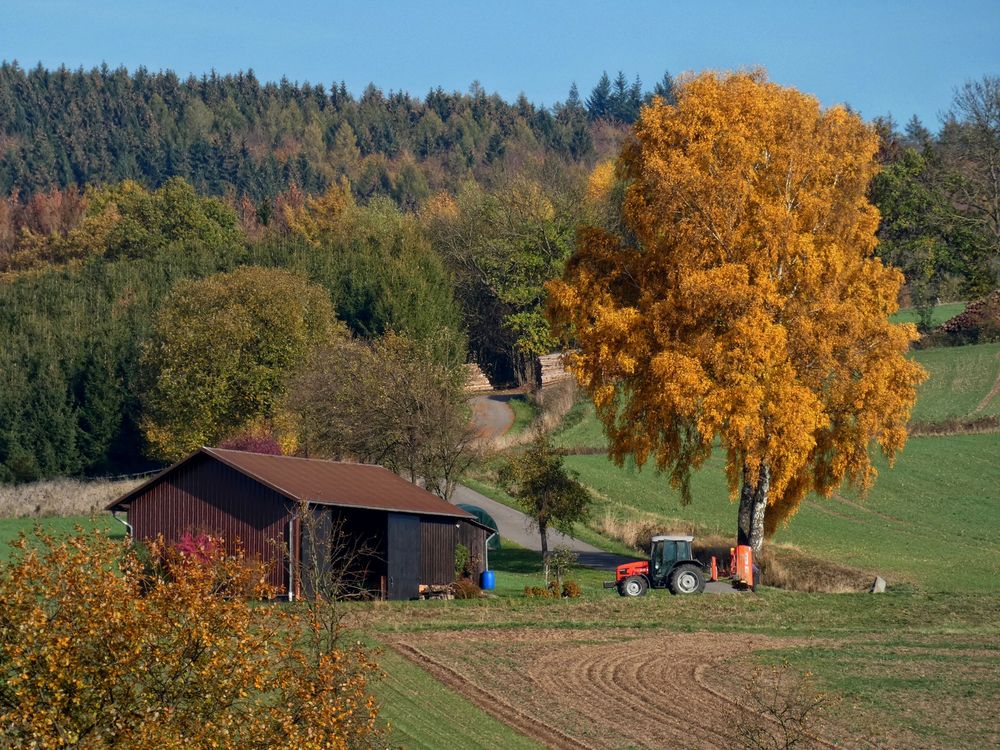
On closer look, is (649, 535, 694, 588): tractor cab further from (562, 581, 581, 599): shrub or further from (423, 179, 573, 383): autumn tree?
(423, 179, 573, 383): autumn tree

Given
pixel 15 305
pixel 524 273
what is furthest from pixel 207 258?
pixel 524 273

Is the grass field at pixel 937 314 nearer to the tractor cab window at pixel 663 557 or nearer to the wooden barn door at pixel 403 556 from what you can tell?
the tractor cab window at pixel 663 557

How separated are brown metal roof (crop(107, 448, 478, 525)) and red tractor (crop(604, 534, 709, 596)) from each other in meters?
7.17

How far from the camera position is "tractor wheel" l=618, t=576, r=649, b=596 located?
41.1 metres

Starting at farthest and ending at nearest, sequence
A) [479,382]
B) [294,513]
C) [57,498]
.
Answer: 1. [479,382]
2. [57,498]
3. [294,513]

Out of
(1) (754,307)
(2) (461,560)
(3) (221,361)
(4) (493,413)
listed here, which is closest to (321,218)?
A: (4) (493,413)

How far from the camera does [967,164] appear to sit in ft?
320

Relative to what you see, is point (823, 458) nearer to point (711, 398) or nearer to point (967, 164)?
point (711, 398)

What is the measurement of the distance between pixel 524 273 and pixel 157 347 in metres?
31.5

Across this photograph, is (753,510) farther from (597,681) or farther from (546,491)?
(597,681)

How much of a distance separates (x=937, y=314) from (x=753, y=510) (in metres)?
55.1

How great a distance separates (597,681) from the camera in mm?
28672

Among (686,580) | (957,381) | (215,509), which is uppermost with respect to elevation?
(957,381)

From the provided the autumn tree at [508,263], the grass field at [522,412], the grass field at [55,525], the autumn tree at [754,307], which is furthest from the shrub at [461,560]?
the autumn tree at [508,263]
